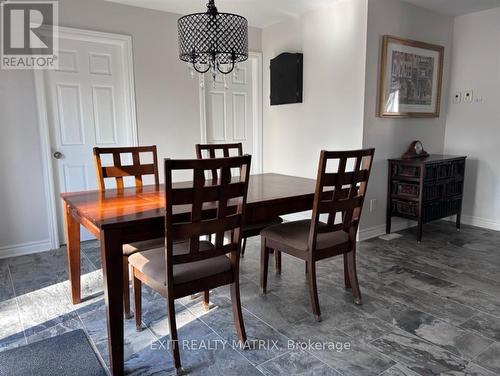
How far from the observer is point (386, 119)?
3625mm

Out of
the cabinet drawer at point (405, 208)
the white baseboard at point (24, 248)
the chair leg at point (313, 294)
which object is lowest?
the white baseboard at point (24, 248)

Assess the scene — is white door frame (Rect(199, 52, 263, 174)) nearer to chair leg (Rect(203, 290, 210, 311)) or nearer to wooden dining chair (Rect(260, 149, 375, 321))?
wooden dining chair (Rect(260, 149, 375, 321))

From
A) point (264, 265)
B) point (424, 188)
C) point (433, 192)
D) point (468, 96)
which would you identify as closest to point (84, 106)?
point (264, 265)

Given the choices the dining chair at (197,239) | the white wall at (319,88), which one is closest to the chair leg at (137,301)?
the dining chair at (197,239)

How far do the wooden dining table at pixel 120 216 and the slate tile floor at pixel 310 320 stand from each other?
0.93 ft

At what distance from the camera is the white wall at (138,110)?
3.16 m

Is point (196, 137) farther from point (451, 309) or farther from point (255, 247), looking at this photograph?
point (451, 309)

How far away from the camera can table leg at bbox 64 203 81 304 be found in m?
2.23

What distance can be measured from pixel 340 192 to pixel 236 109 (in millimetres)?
2614

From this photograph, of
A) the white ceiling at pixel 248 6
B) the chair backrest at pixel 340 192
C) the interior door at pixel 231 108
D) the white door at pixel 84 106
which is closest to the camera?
the chair backrest at pixel 340 192

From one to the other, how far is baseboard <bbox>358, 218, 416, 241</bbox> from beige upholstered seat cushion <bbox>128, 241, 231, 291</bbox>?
2134 mm

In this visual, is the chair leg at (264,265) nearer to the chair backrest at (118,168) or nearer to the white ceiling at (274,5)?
the chair backrest at (118,168)
